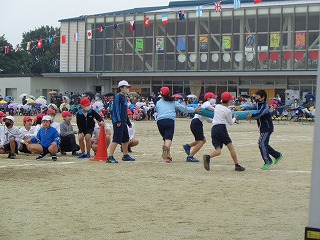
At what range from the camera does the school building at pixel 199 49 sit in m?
60.2

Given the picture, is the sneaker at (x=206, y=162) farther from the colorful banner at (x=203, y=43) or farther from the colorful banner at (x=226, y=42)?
the colorful banner at (x=203, y=43)

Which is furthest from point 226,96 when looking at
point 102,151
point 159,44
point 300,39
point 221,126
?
point 159,44

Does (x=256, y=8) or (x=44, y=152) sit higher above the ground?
(x=256, y=8)

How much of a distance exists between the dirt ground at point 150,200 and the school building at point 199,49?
42.7 metres

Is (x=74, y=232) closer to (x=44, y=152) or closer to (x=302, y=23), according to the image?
(x=44, y=152)

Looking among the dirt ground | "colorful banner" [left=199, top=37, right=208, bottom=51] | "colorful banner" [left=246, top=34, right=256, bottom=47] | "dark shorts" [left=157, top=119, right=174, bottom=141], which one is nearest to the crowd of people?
"dark shorts" [left=157, top=119, right=174, bottom=141]

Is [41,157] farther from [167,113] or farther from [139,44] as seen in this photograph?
[139,44]

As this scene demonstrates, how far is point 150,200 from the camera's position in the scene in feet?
34.8

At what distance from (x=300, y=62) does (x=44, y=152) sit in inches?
1782

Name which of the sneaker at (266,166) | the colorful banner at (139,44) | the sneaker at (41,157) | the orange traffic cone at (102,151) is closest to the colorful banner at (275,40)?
the colorful banner at (139,44)

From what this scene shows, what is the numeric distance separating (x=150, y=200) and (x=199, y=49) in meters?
55.0

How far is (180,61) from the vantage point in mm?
65562

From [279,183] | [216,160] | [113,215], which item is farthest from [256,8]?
[113,215]

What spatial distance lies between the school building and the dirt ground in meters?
42.7
